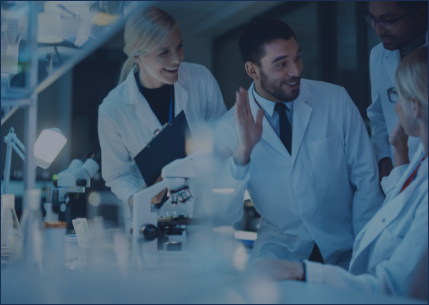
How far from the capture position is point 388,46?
6.73 ft

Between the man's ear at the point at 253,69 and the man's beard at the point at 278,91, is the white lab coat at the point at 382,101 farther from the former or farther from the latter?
the man's ear at the point at 253,69

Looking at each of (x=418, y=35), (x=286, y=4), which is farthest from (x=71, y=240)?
(x=286, y=4)

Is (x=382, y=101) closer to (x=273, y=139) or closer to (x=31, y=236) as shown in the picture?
(x=273, y=139)

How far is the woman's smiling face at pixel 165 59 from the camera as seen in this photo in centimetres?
227

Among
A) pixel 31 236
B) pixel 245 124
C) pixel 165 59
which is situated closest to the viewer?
pixel 31 236

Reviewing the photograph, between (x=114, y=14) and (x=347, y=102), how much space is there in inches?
52.3

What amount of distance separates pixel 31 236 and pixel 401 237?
1114 mm

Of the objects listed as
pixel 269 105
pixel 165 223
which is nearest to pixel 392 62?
pixel 269 105

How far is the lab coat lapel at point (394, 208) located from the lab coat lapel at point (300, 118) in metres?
0.63

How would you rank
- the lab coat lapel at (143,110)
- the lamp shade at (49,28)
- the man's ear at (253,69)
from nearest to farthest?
the lamp shade at (49,28)
the man's ear at (253,69)
the lab coat lapel at (143,110)

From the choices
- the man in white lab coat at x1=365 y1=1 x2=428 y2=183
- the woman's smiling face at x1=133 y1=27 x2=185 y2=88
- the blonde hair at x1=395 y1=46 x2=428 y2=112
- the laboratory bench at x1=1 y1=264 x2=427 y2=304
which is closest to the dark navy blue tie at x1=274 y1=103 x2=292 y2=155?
the man in white lab coat at x1=365 y1=1 x2=428 y2=183

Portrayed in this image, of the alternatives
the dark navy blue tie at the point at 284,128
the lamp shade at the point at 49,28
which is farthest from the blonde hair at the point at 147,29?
the lamp shade at the point at 49,28

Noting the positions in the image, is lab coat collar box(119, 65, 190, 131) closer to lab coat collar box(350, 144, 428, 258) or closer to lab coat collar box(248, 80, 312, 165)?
lab coat collar box(248, 80, 312, 165)

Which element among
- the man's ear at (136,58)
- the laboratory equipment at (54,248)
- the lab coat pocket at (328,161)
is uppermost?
the man's ear at (136,58)
